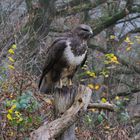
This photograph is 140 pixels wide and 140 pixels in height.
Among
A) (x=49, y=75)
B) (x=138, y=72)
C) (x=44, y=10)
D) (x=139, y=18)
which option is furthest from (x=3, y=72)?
(x=139, y=18)

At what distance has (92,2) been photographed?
1193 cm

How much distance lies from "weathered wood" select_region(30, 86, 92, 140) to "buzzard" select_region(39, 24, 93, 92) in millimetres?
1455

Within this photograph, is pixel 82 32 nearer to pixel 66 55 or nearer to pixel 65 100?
pixel 66 55

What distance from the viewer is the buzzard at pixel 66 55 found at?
20.7 feet

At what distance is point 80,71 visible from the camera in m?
11.5

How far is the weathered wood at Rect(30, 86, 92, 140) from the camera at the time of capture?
14.6ft

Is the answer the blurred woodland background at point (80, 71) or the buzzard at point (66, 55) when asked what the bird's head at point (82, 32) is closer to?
the buzzard at point (66, 55)

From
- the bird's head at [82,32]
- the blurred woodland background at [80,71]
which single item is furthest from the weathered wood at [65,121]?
the bird's head at [82,32]

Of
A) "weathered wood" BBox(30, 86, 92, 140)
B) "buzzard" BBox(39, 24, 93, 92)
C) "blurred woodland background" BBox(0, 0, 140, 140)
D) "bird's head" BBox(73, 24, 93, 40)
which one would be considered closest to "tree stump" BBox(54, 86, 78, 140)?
"weathered wood" BBox(30, 86, 92, 140)

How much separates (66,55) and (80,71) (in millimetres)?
5234

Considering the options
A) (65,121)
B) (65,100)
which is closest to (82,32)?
(65,100)

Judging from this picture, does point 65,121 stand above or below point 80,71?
above

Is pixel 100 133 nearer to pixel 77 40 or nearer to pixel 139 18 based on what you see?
pixel 77 40

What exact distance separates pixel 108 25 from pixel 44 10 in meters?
1.62
